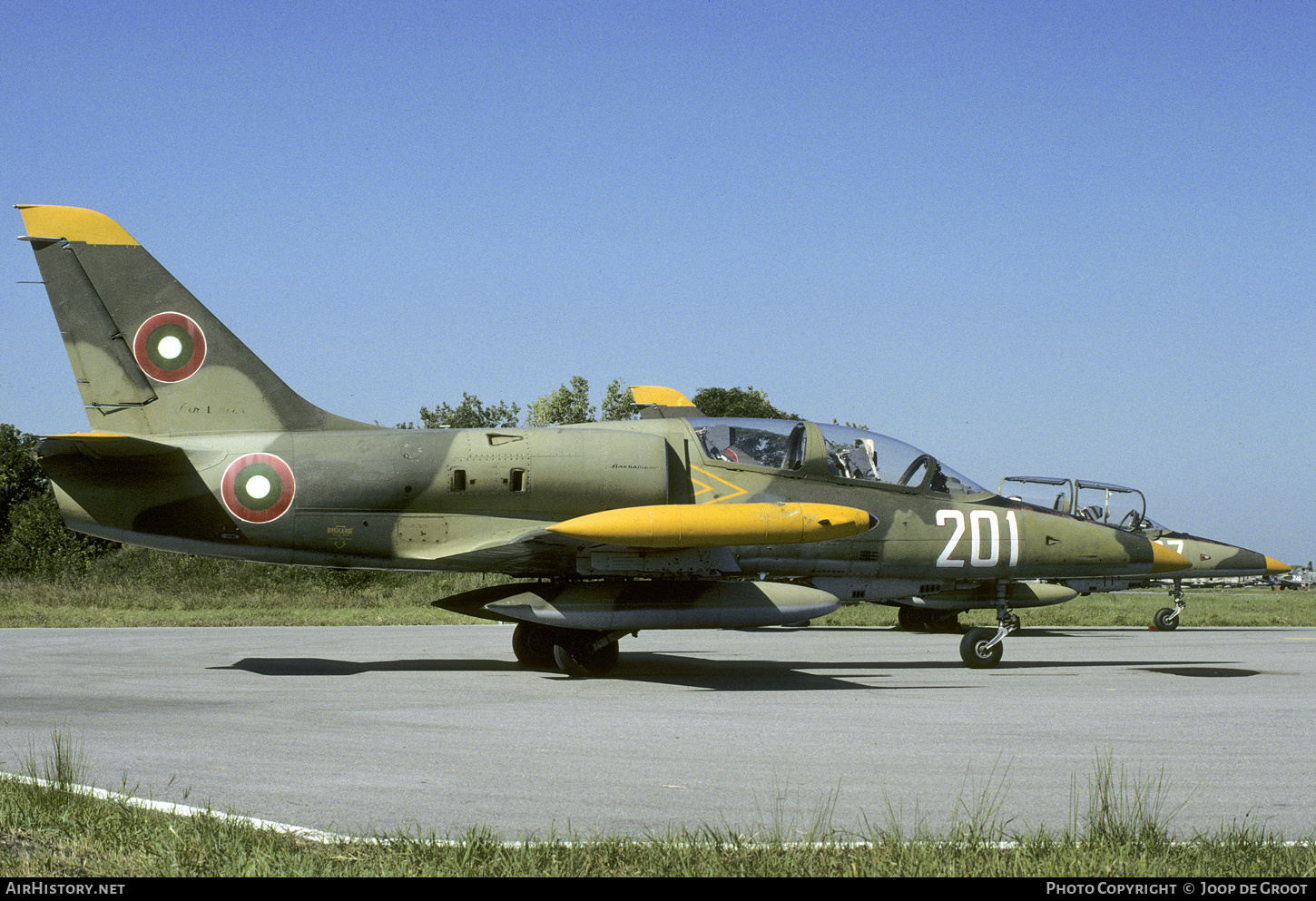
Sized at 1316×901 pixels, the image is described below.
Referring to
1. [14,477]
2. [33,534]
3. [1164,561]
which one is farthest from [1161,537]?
[14,477]

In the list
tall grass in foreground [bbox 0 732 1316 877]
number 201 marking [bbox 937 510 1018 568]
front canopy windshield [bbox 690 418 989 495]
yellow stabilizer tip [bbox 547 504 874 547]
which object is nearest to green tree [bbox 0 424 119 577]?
front canopy windshield [bbox 690 418 989 495]

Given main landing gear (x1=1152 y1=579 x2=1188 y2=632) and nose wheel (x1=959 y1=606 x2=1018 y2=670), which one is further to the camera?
main landing gear (x1=1152 y1=579 x2=1188 y2=632)

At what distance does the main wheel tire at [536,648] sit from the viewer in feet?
43.9

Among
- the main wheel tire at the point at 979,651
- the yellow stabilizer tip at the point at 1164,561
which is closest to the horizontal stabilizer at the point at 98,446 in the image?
the main wheel tire at the point at 979,651

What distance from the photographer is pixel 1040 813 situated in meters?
5.50

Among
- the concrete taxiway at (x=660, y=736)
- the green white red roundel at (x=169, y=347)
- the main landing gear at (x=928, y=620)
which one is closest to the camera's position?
the concrete taxiway at (x=660, y=736)

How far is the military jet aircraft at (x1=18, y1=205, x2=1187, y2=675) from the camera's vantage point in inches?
463

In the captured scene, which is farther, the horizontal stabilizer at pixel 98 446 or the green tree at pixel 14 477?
the green tree at pixel 14 477

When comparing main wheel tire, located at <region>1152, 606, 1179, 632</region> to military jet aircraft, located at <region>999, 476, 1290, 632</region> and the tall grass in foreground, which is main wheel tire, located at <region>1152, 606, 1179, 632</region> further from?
the tall grass in foreground

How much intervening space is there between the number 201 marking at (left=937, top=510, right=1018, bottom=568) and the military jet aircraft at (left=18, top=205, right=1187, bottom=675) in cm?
4

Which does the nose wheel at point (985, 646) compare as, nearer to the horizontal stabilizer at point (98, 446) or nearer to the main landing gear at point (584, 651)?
the main landing gear at point (584, 651)

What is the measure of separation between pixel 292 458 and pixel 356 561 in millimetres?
1405

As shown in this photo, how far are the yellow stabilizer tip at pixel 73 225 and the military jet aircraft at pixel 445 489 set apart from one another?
21 millimetres
